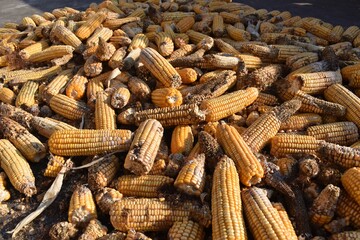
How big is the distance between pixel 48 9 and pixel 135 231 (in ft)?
31.5

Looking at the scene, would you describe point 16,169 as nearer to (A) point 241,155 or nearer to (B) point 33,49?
(A) point 241,155

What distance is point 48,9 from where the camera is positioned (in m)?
10.9

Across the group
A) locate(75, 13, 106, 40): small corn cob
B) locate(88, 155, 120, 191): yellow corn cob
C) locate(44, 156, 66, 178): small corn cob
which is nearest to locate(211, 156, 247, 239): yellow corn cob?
locate(88, 155, 120, 191): yellow corn cob

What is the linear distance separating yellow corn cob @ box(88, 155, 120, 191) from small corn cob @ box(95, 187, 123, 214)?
0.10m

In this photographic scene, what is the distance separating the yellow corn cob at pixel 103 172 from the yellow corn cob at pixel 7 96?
2.22 meters

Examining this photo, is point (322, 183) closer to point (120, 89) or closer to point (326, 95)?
point (326, 95)

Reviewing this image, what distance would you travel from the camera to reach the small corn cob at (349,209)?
10.3 feet

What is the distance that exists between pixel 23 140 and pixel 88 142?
3.22 ft

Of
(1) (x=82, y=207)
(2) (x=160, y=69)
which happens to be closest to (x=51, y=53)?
(2) (x=160, y=69)

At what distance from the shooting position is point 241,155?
349cm

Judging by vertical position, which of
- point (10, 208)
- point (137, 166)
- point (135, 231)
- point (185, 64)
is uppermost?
point (185, 64)

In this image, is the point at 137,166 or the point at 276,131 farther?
the point at 276,131

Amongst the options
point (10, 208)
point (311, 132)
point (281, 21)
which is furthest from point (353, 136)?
point (281, 21)

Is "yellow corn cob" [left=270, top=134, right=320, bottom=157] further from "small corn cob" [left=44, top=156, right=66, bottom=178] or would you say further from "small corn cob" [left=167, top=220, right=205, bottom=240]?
"small corn cob" [left=44, top=156, right=66, bottom=178]
